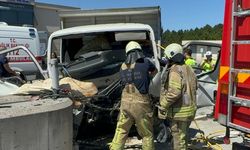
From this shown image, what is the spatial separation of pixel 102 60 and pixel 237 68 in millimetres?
2931

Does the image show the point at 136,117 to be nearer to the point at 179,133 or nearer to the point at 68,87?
the point at 179,133

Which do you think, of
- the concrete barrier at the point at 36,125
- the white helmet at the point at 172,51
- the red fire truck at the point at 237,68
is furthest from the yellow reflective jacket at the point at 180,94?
the concrete barrier at the point at 36,125

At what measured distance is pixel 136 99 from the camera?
5.48m

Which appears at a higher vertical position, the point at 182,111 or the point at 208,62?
the point at 208,62

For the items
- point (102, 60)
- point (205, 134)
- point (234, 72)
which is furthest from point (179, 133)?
point (205, 134)

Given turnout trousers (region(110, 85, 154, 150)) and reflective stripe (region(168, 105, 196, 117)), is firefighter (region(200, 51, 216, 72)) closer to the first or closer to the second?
reflective stripe (region(168, 105, 196, 117))

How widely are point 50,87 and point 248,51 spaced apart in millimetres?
2945

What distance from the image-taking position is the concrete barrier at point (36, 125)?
4.39 metres

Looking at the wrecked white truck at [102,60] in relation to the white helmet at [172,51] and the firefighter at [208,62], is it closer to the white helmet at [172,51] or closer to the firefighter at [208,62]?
the white helmet at [172,51]

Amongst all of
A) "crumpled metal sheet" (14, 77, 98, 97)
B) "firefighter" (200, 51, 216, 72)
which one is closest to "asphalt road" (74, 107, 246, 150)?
"crumpled metal sheet" (14, 77, 98, 97)

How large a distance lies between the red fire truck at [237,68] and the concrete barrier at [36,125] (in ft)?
5.95

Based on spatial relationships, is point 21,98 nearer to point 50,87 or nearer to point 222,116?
point 50,87

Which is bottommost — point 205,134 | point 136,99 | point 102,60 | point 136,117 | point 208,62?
point 205,134

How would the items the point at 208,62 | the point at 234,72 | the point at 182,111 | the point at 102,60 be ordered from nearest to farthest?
the point at 234,72 → the point at 182,111 → the point at 102,60 → the point at 208,62
